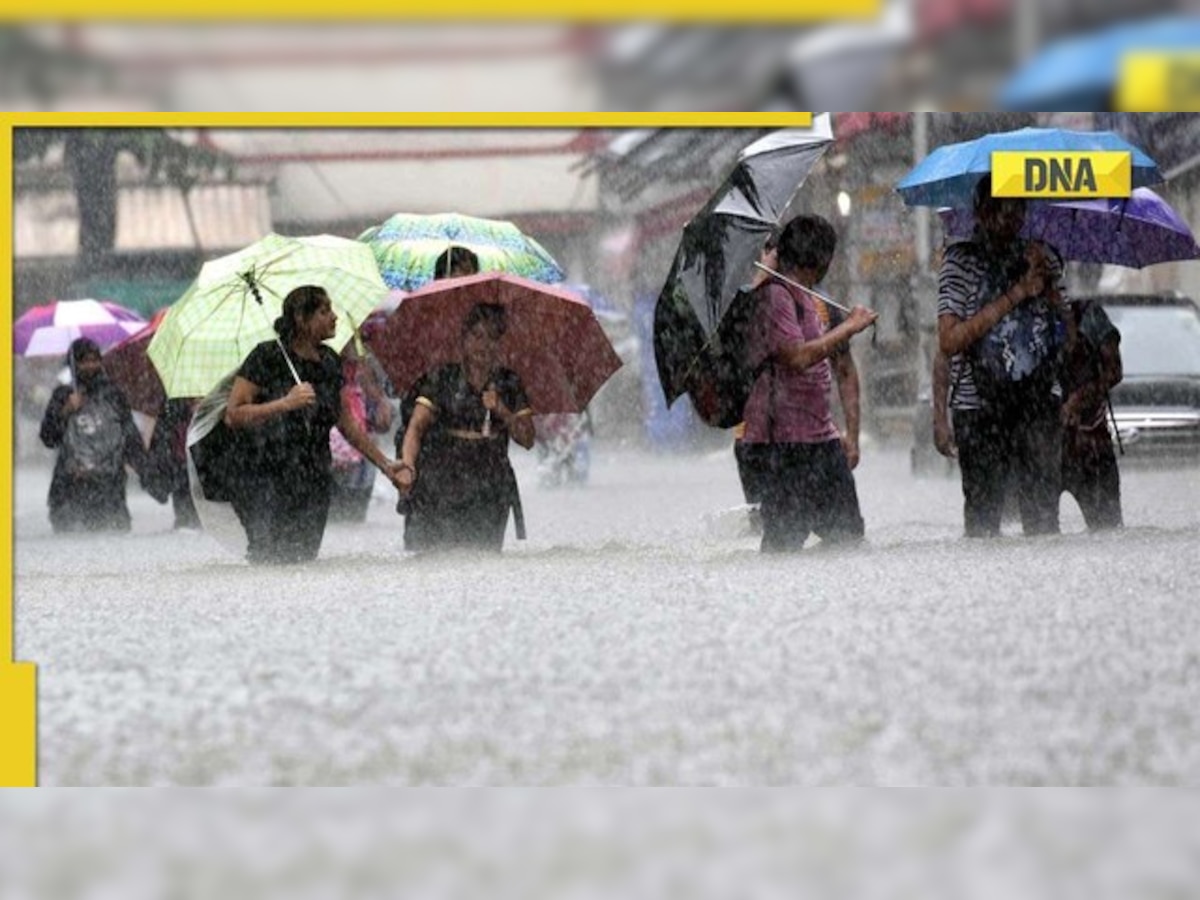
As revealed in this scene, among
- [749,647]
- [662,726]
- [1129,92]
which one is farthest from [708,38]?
[749,647]

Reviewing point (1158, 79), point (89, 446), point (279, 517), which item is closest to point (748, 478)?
point (279, 517)

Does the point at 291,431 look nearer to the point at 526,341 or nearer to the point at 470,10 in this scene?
the point at 526,341

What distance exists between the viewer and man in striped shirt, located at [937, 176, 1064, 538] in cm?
863

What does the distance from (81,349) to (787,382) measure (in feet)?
7.38

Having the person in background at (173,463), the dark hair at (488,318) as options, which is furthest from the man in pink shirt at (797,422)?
the person in background at (173,463)

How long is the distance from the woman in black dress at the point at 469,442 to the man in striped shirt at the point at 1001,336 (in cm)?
134

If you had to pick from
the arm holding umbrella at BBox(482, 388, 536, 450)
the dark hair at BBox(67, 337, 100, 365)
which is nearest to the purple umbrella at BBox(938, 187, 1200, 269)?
the arm holding umbrella at BBox(482, 388, 536, 450)

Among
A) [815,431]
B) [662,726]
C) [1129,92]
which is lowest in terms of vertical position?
[662,726]

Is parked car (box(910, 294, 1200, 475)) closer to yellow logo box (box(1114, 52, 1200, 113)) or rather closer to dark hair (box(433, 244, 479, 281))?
dark hair (box(433, 244, 479, 281))

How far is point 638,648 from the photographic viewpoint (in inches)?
279

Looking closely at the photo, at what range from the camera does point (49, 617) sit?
7.82 metres

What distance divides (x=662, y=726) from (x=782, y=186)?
257cm

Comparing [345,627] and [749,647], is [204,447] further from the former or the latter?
[749,647]

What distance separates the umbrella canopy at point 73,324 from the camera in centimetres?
880
